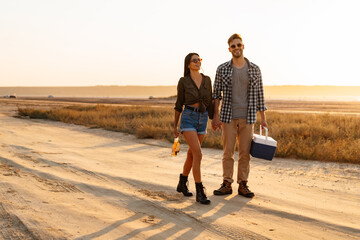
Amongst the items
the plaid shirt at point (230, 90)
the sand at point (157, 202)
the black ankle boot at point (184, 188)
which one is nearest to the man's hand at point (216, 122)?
the plaid shirt at point (230, 90)

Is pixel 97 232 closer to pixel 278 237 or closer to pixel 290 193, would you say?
pixel 278 237

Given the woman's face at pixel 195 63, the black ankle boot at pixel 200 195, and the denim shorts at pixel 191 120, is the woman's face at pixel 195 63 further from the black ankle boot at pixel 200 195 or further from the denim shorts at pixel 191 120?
the black ankle boot at pixel 200 195

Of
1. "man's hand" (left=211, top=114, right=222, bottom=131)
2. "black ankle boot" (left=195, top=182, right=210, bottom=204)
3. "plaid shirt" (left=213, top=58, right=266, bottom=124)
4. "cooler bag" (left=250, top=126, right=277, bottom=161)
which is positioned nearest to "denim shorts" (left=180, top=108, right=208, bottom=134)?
"man's hand" (left=211, top=114, right=222, bottom=131)

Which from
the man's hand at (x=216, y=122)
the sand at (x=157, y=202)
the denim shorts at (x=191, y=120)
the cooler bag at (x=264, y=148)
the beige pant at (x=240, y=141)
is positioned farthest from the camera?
the beige pant at (x=240, y=141)

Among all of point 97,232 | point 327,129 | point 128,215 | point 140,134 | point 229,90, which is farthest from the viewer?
point 140,134

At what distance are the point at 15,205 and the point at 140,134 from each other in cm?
921

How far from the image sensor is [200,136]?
5.25 m

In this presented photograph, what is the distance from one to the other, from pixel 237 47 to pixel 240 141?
1.38 metres

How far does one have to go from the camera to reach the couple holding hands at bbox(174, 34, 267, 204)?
5.11 meters

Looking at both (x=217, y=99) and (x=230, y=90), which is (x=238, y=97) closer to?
(x=230, y=90)

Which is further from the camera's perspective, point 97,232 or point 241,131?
point 241,131

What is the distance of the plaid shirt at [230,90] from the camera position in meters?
5.47

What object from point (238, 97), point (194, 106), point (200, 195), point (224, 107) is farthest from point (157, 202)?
point (238, 97)

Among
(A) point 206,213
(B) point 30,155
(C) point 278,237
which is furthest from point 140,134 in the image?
(C) point 278,237
